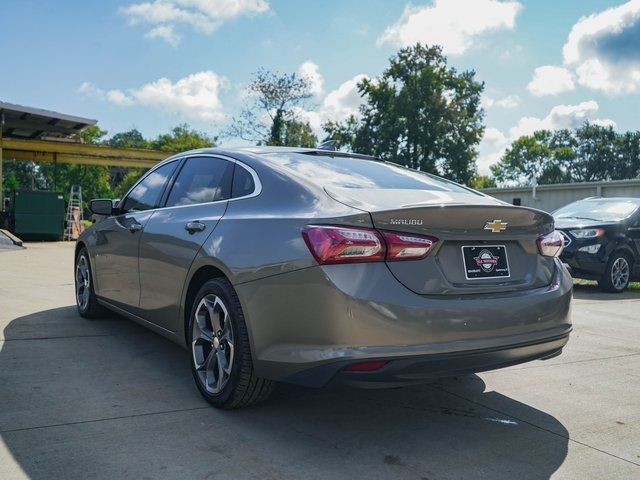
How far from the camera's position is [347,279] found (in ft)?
8.87

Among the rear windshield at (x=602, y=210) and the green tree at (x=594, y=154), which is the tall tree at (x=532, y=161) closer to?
the green tree at (x=594, y=154)

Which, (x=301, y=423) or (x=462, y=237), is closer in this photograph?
(x=462, y=237)

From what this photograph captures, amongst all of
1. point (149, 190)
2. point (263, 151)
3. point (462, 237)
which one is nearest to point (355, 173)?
point (263, 151)

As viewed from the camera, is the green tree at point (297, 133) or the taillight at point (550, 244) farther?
the green tree at point (297, 133)

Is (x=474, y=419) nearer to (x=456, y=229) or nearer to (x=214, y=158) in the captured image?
(x=456, y=229)

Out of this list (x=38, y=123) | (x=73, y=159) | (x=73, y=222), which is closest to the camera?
(x=73, y=222)

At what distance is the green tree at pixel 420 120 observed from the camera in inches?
1774

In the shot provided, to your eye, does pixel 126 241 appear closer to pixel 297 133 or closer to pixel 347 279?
pixel 347 279

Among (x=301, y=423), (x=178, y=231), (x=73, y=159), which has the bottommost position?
(x=301, y=423)

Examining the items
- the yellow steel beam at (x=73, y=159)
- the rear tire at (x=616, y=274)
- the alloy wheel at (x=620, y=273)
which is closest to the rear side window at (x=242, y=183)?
the rear tire at (x=616, y=274)

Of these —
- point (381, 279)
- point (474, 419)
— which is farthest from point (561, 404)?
point (381, 279)

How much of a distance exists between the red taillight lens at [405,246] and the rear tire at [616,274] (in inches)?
313

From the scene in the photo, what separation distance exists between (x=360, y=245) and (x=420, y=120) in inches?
1735

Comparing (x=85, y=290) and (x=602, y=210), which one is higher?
(x=602, y=210)
